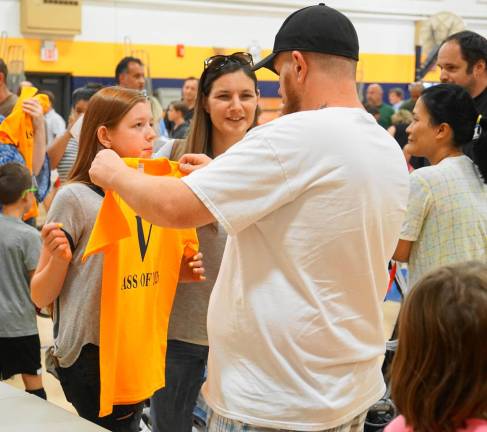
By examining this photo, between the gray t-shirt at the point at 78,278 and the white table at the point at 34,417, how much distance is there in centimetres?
17

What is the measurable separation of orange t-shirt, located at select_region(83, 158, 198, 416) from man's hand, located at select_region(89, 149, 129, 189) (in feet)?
1.04

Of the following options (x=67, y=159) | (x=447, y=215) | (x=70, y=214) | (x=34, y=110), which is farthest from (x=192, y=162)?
(x=67, y=159)

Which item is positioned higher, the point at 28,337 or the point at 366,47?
the point at 366,47

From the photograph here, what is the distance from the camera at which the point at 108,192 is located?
7.78ft

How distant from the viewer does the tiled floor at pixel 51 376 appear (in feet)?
15.5

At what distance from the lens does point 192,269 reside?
8.87 ft

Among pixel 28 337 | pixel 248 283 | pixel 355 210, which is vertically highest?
pixel 355 210

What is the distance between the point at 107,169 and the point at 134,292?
→ 0.69 metres

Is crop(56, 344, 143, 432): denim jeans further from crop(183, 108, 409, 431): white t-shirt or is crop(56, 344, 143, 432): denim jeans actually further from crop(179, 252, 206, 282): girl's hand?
crop(183, 108, 409, 431): white t-shirt

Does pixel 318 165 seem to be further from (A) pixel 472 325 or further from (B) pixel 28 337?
(B) pixel 28 337

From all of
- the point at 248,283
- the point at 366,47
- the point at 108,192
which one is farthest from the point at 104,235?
the point at 366,47

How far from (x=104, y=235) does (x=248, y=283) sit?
2.09ft

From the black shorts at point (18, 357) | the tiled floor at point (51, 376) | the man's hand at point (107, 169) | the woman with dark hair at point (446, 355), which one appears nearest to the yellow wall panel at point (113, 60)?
the tiled floor at point (51, 376)

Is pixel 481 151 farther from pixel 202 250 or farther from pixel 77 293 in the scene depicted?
pixel 77 293
